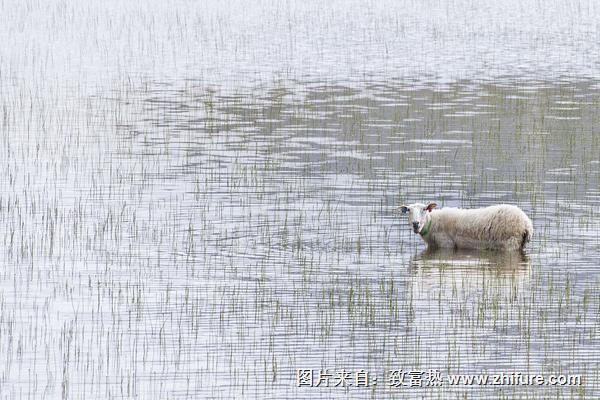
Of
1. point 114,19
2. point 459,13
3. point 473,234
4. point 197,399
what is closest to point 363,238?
point 473,234

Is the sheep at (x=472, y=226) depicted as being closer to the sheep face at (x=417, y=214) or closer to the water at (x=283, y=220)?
the sheep face at (x=417, y=214)

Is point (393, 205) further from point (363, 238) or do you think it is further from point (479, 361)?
point (479, 361)

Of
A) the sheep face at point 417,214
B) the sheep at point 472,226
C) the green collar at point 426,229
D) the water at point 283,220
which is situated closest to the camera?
the water at point 283,220

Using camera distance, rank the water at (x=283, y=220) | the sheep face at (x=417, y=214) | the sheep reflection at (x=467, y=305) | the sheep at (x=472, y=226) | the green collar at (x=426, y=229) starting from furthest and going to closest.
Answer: the green collar at (x=426, y=229) → the sheep face at (x=417, y=214) → the sheep at (x=472, y=226) → the sheep reflection at (x=467, y=305) → the water at (x=283, y=220)

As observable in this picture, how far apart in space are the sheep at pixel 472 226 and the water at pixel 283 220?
0.94ft

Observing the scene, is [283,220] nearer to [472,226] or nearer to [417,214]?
[417,214]

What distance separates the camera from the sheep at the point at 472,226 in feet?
58.4

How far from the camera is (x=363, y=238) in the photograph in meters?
18.3

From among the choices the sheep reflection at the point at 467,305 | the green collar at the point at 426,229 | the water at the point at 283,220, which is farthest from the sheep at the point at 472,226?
the water at the point at 283,220

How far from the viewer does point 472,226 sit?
59.7 feet

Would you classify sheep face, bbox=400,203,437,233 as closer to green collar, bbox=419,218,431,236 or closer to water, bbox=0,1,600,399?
green collar, bbox=419,218,431,236

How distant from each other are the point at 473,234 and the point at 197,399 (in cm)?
765

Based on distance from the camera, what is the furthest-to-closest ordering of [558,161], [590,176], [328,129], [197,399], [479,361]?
[328,129]
[558,161]
[590,176]
[479,361]
[197,399]

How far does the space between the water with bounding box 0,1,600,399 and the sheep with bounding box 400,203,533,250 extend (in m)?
0.29
